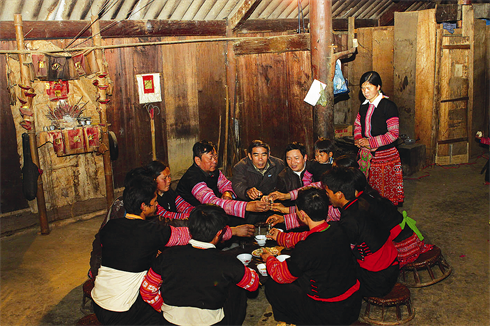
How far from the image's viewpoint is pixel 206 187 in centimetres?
535

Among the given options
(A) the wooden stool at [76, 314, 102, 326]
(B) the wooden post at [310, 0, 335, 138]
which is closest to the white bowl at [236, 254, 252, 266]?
(A) the wooden stool at [76, 314, 102, 326]

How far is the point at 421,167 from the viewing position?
959 cm

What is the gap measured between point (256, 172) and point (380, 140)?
1.62 meters

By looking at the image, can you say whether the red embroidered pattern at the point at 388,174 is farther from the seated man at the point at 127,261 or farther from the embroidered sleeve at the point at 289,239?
the seated man at the point at 127,261

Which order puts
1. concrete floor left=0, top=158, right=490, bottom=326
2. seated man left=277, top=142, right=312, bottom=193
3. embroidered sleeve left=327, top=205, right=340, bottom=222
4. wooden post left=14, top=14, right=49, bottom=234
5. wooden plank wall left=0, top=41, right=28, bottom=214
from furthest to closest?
wooden plank wall left=0, top=41, right=28, bottom=214, wooden post left=14, top=14, right=49, bottom=234, seated man left=277, top=142, right=312, bottom=193, embroidered sleeve left=327, top=205, right=340, bottom=222, concrete floor left=0, top=158, right=490, bottom=326

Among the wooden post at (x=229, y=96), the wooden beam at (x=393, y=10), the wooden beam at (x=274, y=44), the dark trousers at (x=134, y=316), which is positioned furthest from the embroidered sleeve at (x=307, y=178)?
the wooden beam at (x=393, y=10)

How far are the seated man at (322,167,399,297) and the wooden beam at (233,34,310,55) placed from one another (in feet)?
11.8

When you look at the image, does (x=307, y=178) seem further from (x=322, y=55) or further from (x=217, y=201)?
(x=322, y=55)

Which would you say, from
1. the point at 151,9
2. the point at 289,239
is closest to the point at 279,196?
the point at 289,239

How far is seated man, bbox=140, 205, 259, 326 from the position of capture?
325 cm

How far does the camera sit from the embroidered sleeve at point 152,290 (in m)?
3.46

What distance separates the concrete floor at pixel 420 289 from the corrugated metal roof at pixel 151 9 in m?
3.10

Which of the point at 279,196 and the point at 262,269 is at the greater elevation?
the point at 279,196

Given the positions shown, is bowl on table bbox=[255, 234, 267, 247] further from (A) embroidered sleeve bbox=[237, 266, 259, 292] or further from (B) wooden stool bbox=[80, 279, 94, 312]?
(B) wooden stool bbox=[80, 279, 94, 312]
